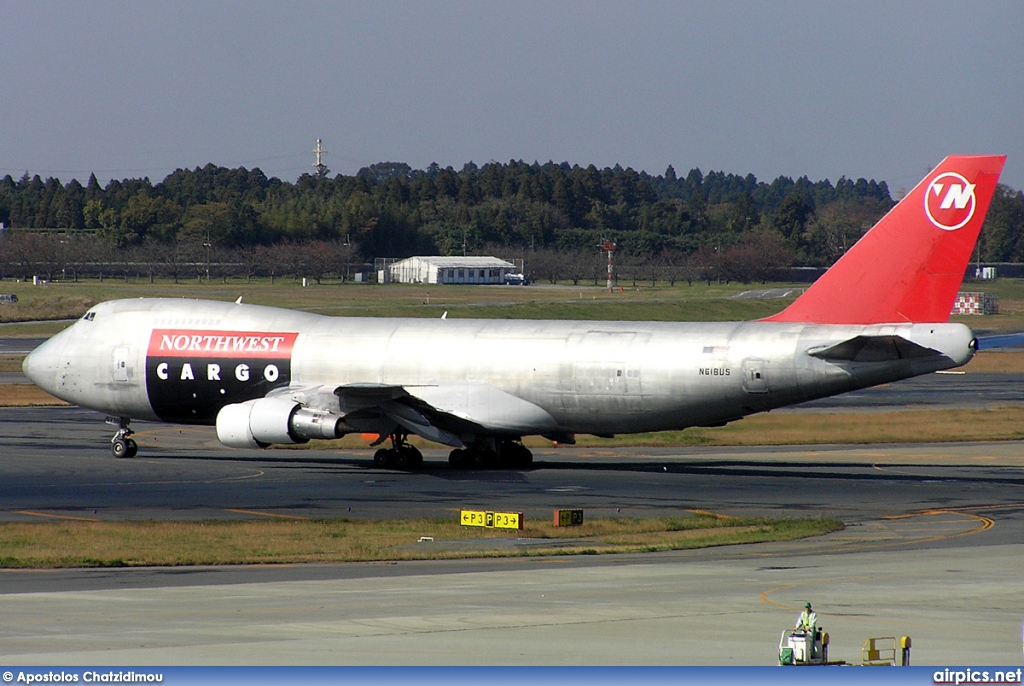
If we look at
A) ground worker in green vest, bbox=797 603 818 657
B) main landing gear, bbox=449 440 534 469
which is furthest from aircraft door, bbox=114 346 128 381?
ground worker in green vest, bbox=797 603 818 657

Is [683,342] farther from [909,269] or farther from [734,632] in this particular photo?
[734,632]

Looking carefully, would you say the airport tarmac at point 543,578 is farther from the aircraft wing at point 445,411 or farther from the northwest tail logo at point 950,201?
the northwest tail logo at point 950,201

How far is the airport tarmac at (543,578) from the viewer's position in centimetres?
1784

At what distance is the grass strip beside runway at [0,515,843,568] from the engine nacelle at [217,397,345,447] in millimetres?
10306

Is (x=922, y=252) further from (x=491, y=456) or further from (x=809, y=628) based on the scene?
(x=809, y=628)

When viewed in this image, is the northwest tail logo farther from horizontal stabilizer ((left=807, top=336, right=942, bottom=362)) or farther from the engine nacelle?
the engine nacelle

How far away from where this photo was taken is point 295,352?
46.6 m

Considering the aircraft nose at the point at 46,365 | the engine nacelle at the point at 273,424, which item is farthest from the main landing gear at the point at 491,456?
the aircraft nose at the point at 46,365

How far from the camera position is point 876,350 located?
4009 centimetres

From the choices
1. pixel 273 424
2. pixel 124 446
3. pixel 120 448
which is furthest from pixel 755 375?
pixel 120 448

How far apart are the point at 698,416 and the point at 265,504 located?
14.6 metres

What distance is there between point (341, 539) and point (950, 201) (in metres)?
22.0

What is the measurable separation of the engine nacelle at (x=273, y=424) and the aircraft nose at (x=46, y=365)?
9.19m

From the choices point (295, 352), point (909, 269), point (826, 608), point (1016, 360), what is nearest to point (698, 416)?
point (909, 269)
